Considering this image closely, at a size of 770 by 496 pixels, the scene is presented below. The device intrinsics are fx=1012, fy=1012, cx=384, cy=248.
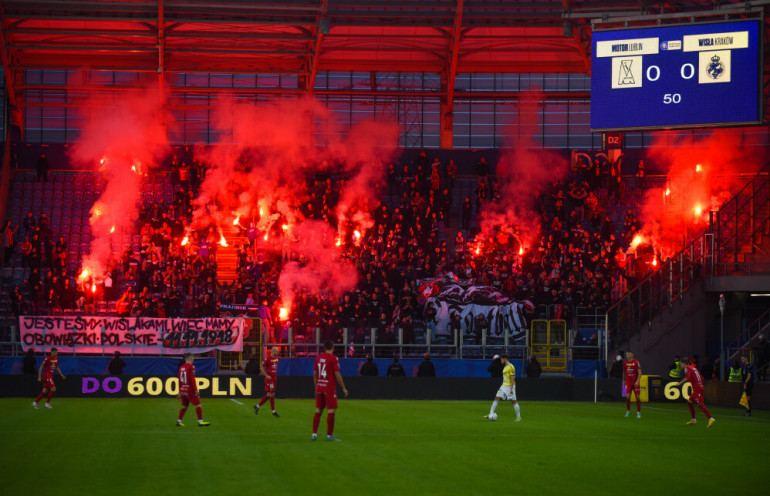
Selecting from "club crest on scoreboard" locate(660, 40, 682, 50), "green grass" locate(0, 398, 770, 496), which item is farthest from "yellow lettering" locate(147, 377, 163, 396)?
"club crest on scoreboard" locate(660, 40, 682, 50)

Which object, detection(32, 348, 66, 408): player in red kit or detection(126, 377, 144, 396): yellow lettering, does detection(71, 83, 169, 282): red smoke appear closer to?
detection(126, 377, 144, 396): yellow lettering

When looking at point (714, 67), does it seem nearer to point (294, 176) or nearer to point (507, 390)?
point (507, 390)

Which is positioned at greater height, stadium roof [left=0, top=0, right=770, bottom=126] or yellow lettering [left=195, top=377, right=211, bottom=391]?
stadium roof [left=0, top=0, right=770, bottom=126]

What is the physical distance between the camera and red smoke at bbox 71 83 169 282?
47781mm

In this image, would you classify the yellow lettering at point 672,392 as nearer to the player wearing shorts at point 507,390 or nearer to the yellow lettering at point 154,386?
the player wearing shorts at point 507,390

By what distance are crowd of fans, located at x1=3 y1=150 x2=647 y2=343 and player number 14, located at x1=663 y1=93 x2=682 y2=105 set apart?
14382 millimetres

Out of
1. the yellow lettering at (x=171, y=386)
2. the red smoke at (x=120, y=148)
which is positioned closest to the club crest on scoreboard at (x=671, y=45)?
the yellow lettering at (x=171, y=386)

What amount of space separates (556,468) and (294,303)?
85.0 ft

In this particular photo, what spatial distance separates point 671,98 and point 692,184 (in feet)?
78.9

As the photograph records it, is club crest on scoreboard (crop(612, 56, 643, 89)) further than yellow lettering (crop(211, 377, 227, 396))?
No

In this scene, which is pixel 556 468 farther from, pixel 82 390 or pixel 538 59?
pixel 538 59

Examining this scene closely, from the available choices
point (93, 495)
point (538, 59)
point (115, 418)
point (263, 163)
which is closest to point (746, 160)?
point (538, 59)

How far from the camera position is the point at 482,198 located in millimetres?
48812

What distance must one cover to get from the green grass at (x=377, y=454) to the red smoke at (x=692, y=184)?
22.1 meters
